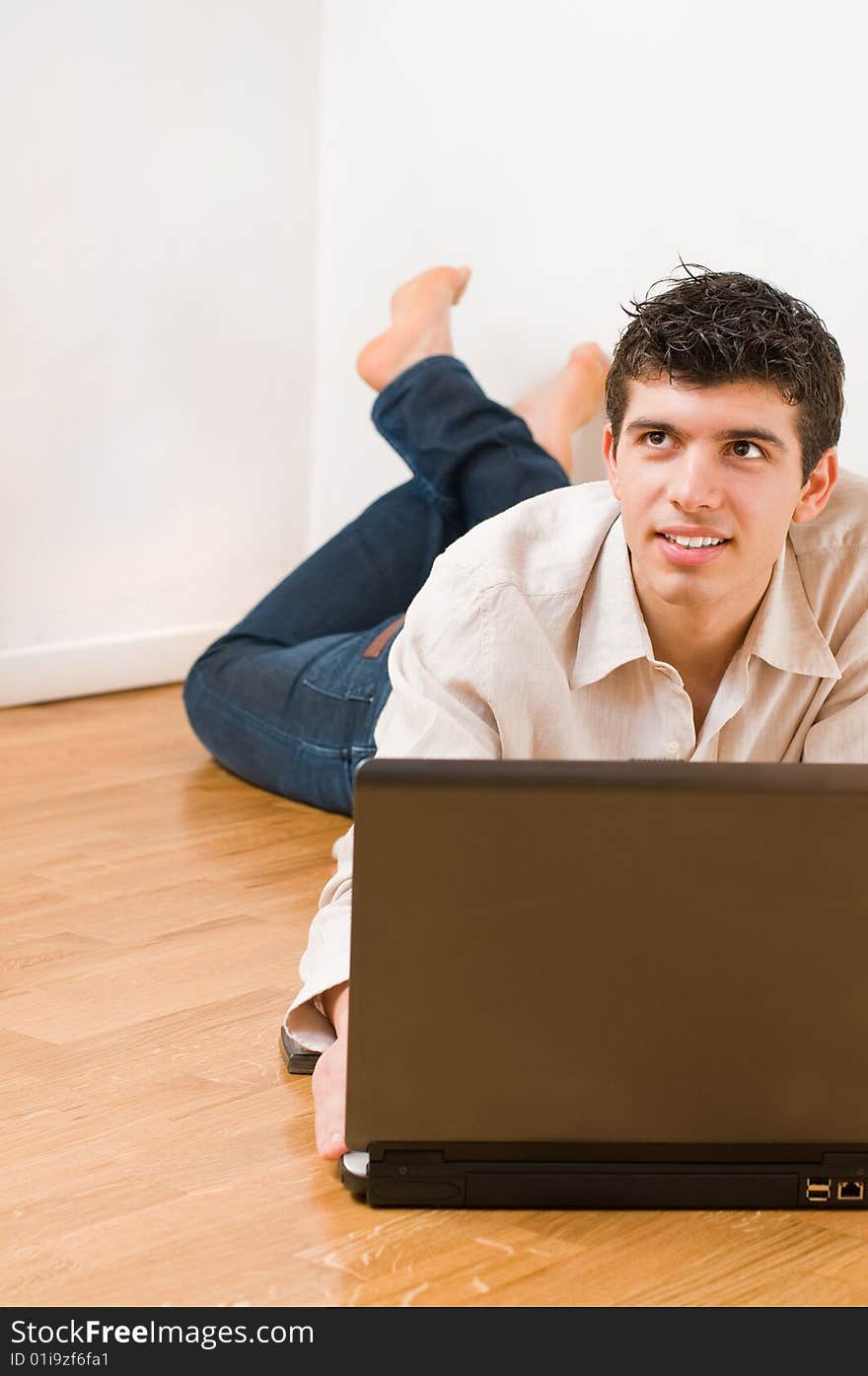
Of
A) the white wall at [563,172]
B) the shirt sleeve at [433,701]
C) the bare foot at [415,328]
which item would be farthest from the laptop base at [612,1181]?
the bare foot at [415,328]

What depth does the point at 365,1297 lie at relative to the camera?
1108 mm

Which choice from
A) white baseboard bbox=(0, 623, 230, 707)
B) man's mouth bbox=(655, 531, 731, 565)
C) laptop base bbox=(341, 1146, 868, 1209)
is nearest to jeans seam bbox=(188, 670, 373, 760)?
white baseboard bbox=(0, 623, 230, 707)

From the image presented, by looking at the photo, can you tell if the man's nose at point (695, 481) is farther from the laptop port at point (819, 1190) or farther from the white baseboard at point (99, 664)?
the white baseboard at point (99, 664)

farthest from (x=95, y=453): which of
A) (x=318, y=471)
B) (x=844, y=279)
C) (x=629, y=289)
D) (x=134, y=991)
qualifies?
(x=134, y=991)

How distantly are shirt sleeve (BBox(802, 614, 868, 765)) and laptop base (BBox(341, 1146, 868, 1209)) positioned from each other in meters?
0.41

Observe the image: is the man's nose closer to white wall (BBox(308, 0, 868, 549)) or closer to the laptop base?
the laptop base

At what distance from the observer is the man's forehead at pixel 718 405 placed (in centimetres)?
134

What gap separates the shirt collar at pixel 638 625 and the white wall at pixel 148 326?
5.97 ft

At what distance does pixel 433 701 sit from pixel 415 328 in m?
1.60

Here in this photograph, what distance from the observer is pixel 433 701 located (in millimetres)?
1389

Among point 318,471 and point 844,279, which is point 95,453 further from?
point 844,279
